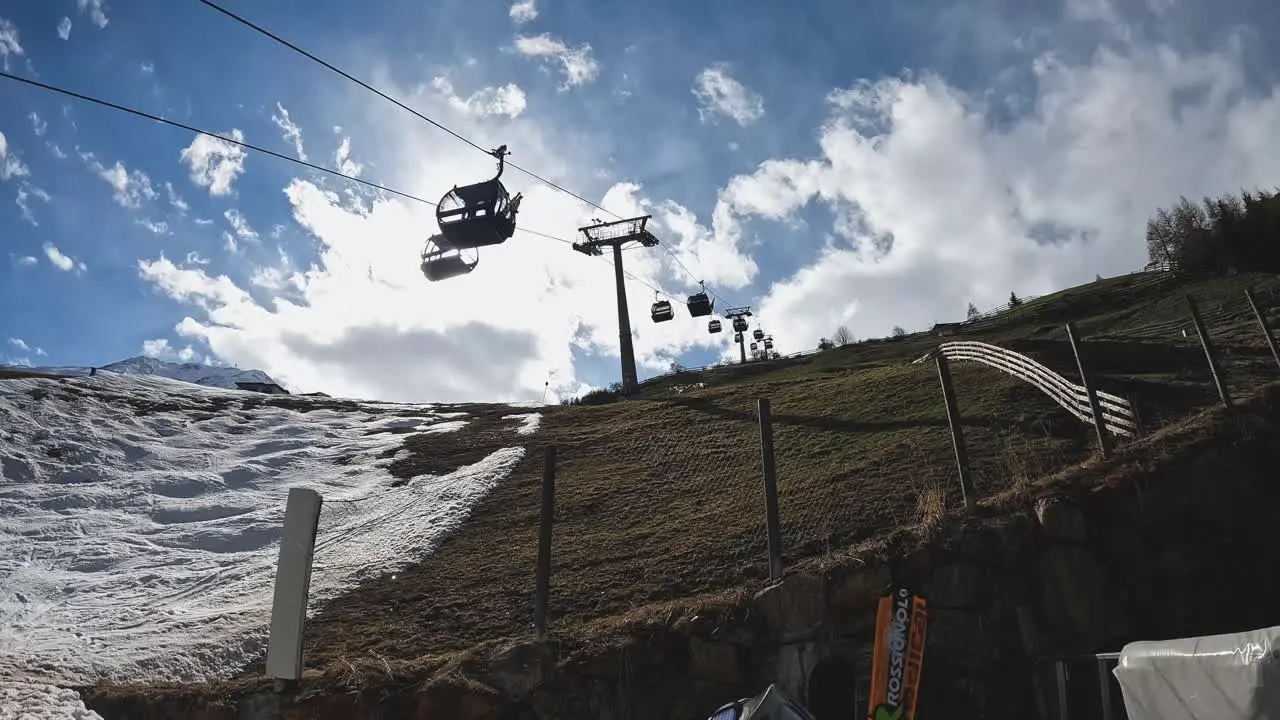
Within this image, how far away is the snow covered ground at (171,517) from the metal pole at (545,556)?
595 centimetres

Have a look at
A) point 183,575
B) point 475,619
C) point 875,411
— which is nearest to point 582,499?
point 475,619

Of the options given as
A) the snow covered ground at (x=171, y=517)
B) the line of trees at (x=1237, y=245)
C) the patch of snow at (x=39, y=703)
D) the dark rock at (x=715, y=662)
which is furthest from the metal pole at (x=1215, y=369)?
the line of trees at (x=1237, y=245)

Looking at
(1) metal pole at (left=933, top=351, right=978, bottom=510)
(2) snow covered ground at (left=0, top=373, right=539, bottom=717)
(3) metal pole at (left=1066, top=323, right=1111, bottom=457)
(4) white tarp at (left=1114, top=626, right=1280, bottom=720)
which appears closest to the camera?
(4) white tarp at (left=1114, top=626, right=1280, bottom=720)

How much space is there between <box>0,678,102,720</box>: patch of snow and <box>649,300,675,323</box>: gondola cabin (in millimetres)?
37143

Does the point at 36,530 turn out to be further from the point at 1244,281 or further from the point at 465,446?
the point at 1244,281

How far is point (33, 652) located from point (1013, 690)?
15.0 metres

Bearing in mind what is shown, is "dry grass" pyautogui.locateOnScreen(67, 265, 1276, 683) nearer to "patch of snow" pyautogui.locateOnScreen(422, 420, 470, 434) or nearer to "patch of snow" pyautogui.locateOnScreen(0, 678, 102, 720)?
"patch of snow" pyautogui.locateOnScreen(0, 678, 102, 720)

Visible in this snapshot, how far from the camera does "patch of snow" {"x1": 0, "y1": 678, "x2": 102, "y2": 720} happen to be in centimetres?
1025

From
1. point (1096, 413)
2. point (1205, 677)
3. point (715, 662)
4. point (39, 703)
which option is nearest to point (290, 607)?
point (715, 662)

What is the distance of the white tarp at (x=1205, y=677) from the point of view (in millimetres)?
4379

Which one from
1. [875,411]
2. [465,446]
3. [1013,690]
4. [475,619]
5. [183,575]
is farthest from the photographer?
[465,446]

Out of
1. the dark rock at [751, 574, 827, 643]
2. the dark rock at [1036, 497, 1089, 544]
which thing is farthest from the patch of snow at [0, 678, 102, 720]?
the dark rock at [1036, 497, 1089, 544]

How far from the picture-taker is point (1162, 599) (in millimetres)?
9125

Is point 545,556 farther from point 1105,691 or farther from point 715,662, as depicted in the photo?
point 1105,691
